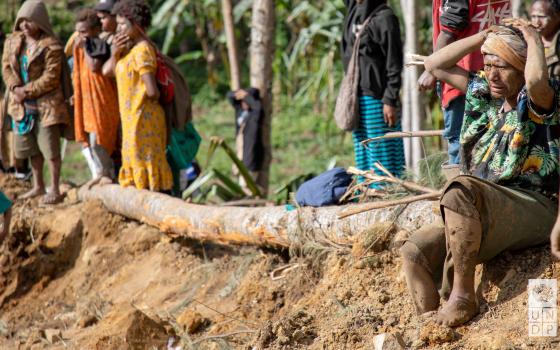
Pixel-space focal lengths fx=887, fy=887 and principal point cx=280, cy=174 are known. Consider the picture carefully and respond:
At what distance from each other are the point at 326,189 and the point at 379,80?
108 centimetres

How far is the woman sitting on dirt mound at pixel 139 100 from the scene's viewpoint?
7.00 m

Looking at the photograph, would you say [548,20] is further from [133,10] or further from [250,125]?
[250,125]

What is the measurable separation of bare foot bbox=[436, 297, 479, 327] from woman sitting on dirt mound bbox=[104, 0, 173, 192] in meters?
3.79

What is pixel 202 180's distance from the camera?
794 cm

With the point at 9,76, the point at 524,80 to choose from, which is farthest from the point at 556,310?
the point at 9,76

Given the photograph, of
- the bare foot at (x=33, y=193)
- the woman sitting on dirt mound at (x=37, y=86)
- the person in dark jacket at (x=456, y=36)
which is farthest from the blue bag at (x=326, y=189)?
the bare foot at (x=33, y=193)

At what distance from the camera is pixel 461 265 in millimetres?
3736

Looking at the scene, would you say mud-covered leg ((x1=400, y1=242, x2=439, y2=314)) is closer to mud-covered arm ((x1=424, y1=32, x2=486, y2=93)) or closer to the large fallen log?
the large fallen log

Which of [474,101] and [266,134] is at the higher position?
[474,101]

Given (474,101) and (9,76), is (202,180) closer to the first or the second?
(9,76)

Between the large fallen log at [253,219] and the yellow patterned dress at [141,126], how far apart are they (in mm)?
177

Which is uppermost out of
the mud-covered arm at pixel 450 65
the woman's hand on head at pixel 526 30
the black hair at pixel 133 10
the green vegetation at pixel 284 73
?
the woman's hand on head at pixel 526 30

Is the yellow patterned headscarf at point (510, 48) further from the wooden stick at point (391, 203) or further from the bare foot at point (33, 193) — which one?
the bare foot at point (33, 193)

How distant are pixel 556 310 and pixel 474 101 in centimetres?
100
